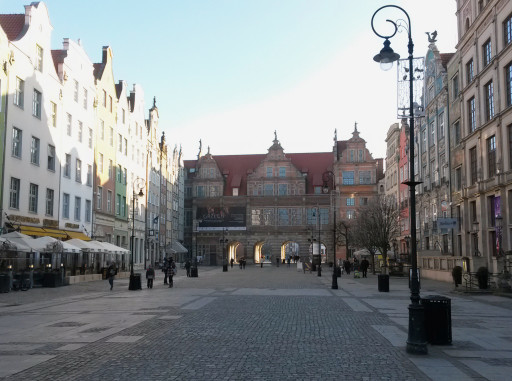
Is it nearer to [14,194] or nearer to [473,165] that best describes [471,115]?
[473,165]

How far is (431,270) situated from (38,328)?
3189 centimetres

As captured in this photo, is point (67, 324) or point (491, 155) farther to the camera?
point (491, 155)

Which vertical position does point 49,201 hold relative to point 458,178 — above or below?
below

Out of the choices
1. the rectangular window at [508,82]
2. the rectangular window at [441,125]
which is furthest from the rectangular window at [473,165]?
the rectangular window at [441,125]

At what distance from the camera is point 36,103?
35.4 metres

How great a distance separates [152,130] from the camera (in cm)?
6925

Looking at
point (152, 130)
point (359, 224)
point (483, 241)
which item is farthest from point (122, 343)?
point (152, 130)

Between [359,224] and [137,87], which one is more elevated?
[137,87]

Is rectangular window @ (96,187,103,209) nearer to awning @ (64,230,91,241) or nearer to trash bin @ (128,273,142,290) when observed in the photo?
awning @ (64,230,91,241)

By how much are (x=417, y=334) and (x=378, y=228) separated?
38522 mm

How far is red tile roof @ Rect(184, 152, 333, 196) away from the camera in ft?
286

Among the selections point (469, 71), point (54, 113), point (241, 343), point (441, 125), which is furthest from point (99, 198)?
point (241, 343)

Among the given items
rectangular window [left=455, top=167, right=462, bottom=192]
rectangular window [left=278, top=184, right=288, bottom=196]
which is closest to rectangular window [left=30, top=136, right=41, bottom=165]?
rectangular window [left=455, top=167, right=462, bottom=192]

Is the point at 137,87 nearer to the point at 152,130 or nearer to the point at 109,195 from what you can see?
the point at 152,130
